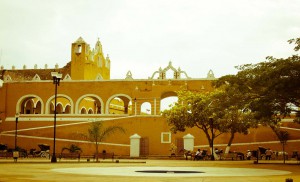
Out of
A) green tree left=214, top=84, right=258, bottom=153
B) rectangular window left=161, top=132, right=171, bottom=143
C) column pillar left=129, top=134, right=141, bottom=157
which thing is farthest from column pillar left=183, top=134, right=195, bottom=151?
rectangular window left=161, top=132, right=171, bottom=143

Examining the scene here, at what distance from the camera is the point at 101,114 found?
44.3 meters

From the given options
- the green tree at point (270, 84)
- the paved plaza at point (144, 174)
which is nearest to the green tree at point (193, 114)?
the green tree at point (270, 84)

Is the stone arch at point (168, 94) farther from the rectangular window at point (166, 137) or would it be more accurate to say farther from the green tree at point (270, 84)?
the green tree at point (270, 84)


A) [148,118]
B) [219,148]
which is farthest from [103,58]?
[219,148]

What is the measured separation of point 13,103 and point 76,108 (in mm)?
6695

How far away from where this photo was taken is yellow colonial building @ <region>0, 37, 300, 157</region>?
38688 millimetres

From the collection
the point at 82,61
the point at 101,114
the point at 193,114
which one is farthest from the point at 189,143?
the point at 82,61

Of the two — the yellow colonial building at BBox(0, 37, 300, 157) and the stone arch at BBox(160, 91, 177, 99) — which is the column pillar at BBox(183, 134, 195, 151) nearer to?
the yellow colonial building at BBox(0, 37, 300, 157)

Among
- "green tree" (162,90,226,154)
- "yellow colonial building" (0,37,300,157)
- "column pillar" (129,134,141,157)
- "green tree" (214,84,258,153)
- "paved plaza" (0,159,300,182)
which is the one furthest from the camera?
"yellow colonial building" (0,37,300,157)

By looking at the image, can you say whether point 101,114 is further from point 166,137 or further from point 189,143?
point 189,143

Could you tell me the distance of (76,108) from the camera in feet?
153

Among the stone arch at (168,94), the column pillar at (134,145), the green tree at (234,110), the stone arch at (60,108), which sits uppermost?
the stone arch at (168,94)

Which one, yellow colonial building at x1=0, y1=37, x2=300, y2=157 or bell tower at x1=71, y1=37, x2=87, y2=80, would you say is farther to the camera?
bell tower at x1=71, y1=37, x2=87, y2=80

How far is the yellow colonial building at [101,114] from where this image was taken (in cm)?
3869
